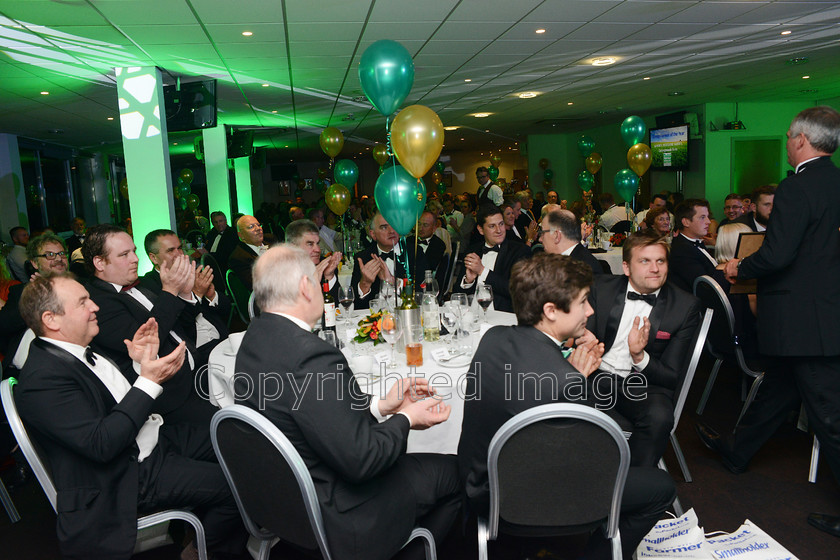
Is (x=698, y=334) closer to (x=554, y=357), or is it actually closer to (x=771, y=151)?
(x=554, y=357)

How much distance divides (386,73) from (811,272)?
2.77m

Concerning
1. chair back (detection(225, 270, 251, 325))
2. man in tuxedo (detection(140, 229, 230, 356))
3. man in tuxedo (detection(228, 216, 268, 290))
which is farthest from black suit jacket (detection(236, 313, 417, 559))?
man in tuxedo (detection(228, 216, 268, 290))

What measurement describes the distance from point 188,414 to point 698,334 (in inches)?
98.6

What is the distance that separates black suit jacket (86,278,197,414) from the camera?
8.93ft

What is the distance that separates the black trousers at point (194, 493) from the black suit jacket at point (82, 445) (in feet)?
0.29

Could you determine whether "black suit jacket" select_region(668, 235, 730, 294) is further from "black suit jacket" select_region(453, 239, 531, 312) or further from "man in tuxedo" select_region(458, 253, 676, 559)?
"man in tuxedo" select_region(458, 253, 676, 559)

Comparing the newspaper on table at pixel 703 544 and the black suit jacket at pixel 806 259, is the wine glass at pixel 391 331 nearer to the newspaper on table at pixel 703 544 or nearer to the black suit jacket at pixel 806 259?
the newspaper on table at pixel 703 544

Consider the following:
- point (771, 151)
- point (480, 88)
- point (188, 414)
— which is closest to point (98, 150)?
point (480, 88)

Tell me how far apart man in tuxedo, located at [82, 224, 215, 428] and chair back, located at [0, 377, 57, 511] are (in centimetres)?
73

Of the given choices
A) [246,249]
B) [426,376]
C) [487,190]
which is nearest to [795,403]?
[426,376]

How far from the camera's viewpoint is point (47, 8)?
424 centimetres

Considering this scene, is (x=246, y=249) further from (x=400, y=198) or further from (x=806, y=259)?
(x=806, y=259)

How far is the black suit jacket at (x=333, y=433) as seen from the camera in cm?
156

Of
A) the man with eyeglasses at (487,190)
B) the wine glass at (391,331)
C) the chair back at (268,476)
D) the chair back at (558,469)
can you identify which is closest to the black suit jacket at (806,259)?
the chair back at (558,469)
